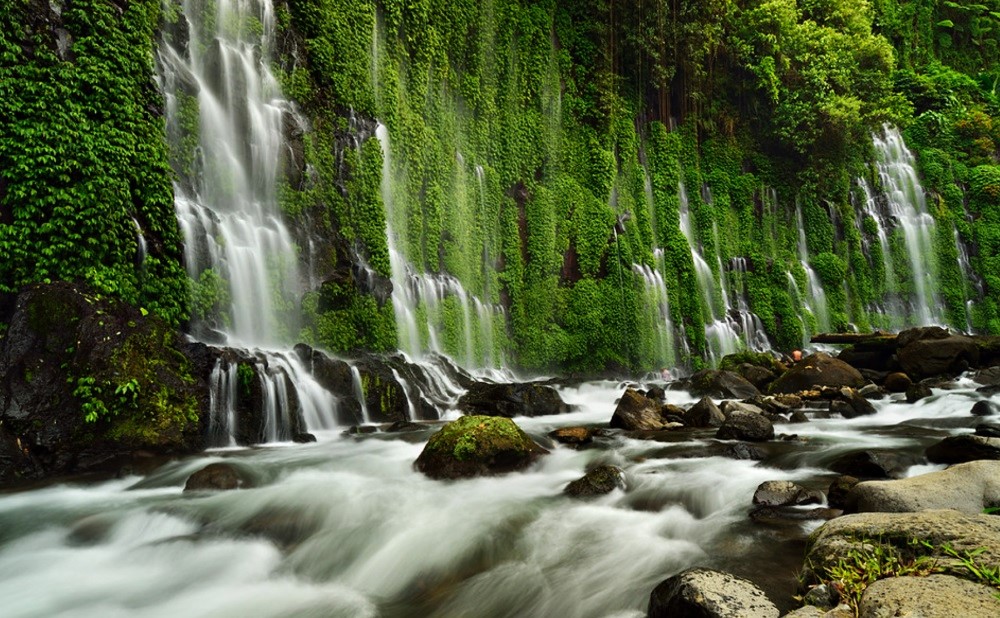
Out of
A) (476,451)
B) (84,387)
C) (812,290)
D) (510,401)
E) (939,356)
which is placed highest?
(812,290)

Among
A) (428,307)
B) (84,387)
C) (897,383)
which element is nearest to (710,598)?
(84,387)

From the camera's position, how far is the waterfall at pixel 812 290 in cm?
2608

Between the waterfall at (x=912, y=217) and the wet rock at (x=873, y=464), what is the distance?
27.7 m

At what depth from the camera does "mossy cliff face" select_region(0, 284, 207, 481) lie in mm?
6695

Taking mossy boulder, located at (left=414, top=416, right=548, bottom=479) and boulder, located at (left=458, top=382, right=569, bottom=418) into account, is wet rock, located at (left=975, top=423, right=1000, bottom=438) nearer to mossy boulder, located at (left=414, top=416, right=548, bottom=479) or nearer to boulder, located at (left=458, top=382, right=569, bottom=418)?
mossy boulder, located at (left=414, top=416, right=548, bottom=479)

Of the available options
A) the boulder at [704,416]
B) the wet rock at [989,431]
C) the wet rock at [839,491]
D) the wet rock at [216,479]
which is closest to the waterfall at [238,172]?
the wet rock at [216,479]

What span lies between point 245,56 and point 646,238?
15905 mm

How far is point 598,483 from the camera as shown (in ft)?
19.5

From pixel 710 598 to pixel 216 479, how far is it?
17.3ft

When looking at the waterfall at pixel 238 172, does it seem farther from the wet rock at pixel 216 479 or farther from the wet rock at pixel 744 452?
the wet rock at pixel 744 452

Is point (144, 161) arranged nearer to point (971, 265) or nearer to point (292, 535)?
point (292, 535)

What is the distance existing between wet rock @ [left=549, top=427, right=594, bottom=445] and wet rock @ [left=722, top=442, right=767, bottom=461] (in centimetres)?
196

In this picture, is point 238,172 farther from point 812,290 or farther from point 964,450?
point 812,290

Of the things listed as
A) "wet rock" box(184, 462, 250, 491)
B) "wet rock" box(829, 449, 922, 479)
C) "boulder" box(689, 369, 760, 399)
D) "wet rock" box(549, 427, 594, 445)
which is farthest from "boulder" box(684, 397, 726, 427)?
"wet rock" box(184, 462, 250, 491)
